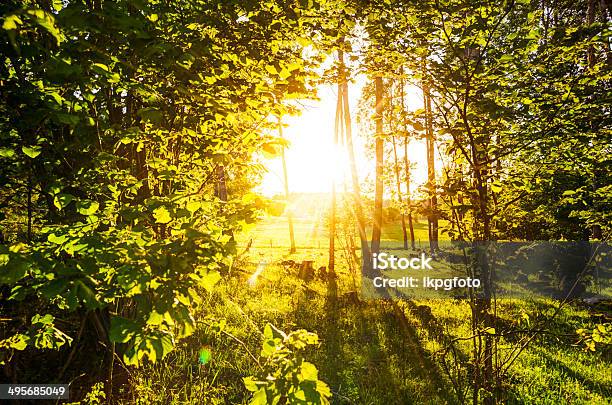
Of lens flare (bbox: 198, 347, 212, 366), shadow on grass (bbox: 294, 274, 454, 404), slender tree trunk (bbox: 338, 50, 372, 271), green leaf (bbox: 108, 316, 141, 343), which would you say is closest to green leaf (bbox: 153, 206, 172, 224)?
green leaf (bbox: 108, 316, 141, 343)

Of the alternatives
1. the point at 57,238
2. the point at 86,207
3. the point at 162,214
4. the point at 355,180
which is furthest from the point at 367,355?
the point at 355,180

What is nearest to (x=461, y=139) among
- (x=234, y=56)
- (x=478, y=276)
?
(x=478, y=276)

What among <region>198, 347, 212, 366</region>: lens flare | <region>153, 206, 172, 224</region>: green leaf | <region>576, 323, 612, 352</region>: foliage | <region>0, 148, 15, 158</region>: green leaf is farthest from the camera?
<region>198, 347, 212, 366</region>: lens flare

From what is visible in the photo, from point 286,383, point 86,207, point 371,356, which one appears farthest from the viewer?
point 371,356

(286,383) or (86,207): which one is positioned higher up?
(86,207)

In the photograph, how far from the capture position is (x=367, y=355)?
6.30 metres

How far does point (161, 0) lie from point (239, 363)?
5.06 metres

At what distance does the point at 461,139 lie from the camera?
12.4ft

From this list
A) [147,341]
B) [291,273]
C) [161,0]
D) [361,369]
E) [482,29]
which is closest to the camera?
[147,341]

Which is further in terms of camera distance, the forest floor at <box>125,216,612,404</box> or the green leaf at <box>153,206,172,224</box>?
the forest floor at <box>125,216,612,404</box>

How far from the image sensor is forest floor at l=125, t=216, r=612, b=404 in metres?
4.89

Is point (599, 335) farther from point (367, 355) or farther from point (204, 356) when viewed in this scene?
point (204, 356)

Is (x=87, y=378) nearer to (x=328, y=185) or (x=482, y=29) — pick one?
(x=482, y=29)

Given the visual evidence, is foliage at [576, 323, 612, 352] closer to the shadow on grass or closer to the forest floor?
the forest floor
